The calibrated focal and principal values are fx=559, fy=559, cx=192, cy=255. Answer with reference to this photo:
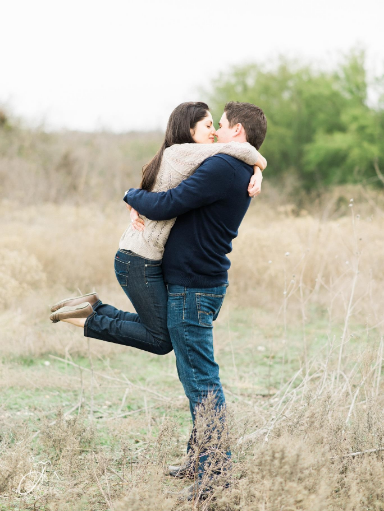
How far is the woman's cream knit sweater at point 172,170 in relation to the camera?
2734 millimetres

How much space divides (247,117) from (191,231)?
25.4 inches

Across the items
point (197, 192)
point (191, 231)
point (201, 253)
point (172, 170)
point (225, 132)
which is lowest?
point (201, 253)

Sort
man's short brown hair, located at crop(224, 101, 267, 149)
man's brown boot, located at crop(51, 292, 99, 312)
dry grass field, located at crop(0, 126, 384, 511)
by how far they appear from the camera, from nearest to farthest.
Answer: dry grass field, located at crop(0, 126, 384, 511) < man's short brown hair, located at crop(224, 101, 267, 149) < man's brown boot, located at crop(51, 292, 99, 312)

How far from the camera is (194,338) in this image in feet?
9.12

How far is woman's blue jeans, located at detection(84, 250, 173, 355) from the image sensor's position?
288 cm

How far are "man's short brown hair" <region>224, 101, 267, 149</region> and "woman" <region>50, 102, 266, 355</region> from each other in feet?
0.36

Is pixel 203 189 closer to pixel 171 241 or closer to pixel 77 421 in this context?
pixel 171 241

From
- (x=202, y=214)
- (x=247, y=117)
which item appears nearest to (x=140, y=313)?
(x=202, y=214)

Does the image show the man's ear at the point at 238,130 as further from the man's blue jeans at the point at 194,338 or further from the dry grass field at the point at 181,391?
the dry grass field at the point at 181,391

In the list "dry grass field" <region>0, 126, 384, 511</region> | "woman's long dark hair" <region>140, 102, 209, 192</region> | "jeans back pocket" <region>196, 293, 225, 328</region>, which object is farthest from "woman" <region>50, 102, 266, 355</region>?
"dry grass field" <region>0, 126, 384, 511</region>

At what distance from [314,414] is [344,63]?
20.3 metres

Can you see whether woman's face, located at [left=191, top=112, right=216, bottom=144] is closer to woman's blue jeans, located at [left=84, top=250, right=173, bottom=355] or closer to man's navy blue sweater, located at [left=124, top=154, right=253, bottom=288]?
man's navy blue sweater, located at [left=124, top=154, right=253, bottom=288]

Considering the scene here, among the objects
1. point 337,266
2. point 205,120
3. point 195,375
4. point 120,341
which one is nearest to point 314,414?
point 195,375

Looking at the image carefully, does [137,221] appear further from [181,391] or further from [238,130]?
[181,391]
